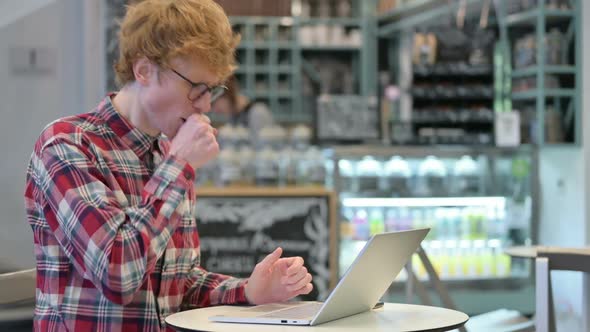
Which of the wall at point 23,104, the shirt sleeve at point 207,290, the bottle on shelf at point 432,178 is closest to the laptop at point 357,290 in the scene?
the shirt sleeve at point 207,290

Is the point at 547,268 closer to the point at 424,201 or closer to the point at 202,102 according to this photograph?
the point at 202,102

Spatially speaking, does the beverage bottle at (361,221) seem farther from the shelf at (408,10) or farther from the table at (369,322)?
the table at (369,322)

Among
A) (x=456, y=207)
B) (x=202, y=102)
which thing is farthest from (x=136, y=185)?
(x=456, y=207)

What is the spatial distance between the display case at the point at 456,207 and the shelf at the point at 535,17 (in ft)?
4.34

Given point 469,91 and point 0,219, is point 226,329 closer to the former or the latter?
point 0,219

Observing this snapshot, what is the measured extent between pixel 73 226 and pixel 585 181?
6.06m

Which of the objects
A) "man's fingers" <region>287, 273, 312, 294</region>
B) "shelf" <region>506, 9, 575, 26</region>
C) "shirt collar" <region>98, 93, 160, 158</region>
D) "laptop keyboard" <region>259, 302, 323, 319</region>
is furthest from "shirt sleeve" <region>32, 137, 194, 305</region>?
"shelf" <region>506, 9, 575, 26</region>

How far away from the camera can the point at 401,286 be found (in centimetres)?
667

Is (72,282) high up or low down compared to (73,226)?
down

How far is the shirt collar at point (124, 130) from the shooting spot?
6.81 ft

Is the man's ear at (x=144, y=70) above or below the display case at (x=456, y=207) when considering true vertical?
above

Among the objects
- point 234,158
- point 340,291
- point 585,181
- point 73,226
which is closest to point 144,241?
point 73,226

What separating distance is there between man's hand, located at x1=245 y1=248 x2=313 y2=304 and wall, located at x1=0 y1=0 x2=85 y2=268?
2.20 m

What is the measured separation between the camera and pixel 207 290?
229 cm
